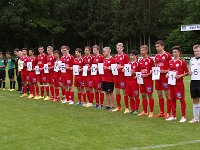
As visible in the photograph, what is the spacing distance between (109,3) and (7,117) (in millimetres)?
60912

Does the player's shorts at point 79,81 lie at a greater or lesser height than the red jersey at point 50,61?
lesser

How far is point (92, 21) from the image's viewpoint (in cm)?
6894

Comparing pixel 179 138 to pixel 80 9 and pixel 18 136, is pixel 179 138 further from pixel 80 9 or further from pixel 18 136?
pixel 80 9

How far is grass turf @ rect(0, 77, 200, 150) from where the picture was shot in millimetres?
8000

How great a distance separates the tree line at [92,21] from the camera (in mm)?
66000

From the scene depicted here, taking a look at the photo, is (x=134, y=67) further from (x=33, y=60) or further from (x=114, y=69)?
(x=33, y=60)

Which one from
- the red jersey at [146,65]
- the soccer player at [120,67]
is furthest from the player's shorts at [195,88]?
the soccer player at [120,67]

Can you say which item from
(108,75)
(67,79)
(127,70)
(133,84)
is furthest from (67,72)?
(133,84)

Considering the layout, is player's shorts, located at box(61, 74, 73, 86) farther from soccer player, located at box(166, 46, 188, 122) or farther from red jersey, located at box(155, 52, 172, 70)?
soccer player, located at box(166, 46, 188, 122)

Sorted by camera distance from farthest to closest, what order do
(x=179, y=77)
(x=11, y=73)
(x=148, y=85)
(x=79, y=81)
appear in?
(x=11, y=73)
(x=79, y=81)
(x=148, y=85)
(x=179, y=77)

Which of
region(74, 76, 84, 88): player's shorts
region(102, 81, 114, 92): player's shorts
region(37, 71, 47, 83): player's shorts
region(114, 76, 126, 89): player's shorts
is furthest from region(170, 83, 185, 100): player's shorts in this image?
region(37, 71, 47, 83): player's shorts

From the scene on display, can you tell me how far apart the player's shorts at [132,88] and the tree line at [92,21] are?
2052 inches

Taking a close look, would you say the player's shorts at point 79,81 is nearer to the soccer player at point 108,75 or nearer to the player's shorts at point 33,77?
the soccer player at point 108,75

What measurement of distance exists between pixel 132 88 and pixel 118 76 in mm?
794
